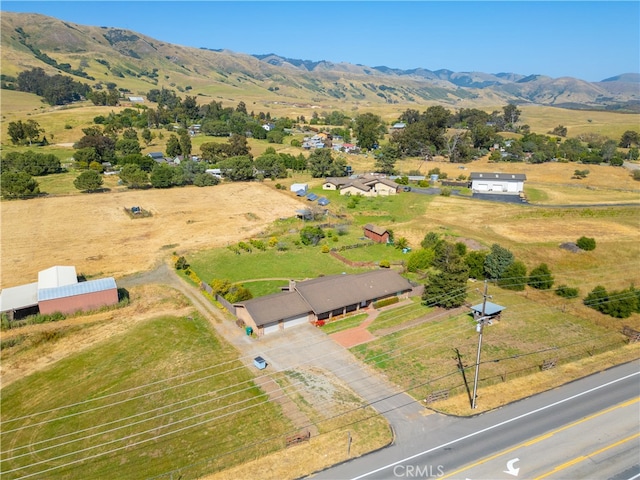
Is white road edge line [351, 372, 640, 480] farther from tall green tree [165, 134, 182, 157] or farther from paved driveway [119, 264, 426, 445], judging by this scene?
tall green tree [165, 134, 182, 157]

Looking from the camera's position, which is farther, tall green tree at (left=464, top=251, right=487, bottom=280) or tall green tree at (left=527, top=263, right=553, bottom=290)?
tall green tree at (left=464, top=251, right=487, bottom=280)

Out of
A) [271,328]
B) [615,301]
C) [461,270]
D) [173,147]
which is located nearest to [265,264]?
[271,328]

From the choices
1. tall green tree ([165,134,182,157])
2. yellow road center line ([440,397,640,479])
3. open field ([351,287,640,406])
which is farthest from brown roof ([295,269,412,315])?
tall green tree ([165,134,182,157])

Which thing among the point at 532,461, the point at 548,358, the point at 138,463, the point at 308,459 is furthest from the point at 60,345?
the point at 548,358

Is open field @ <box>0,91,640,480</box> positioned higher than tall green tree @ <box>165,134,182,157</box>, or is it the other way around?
tall green tree @ <box>165,134,182,157</box>

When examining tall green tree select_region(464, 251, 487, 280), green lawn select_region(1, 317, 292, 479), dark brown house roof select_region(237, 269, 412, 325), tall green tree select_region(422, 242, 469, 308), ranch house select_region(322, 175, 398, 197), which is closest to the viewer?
green lawn select_region(1, 317, 292, 479)

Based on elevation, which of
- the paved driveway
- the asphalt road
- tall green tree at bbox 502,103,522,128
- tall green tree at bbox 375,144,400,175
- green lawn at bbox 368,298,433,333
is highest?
tall green tree at bbox 502,103,522,128

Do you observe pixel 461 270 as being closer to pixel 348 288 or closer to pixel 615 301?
pixel 348 288

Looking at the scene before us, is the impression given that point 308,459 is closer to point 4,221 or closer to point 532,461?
point 532,461
